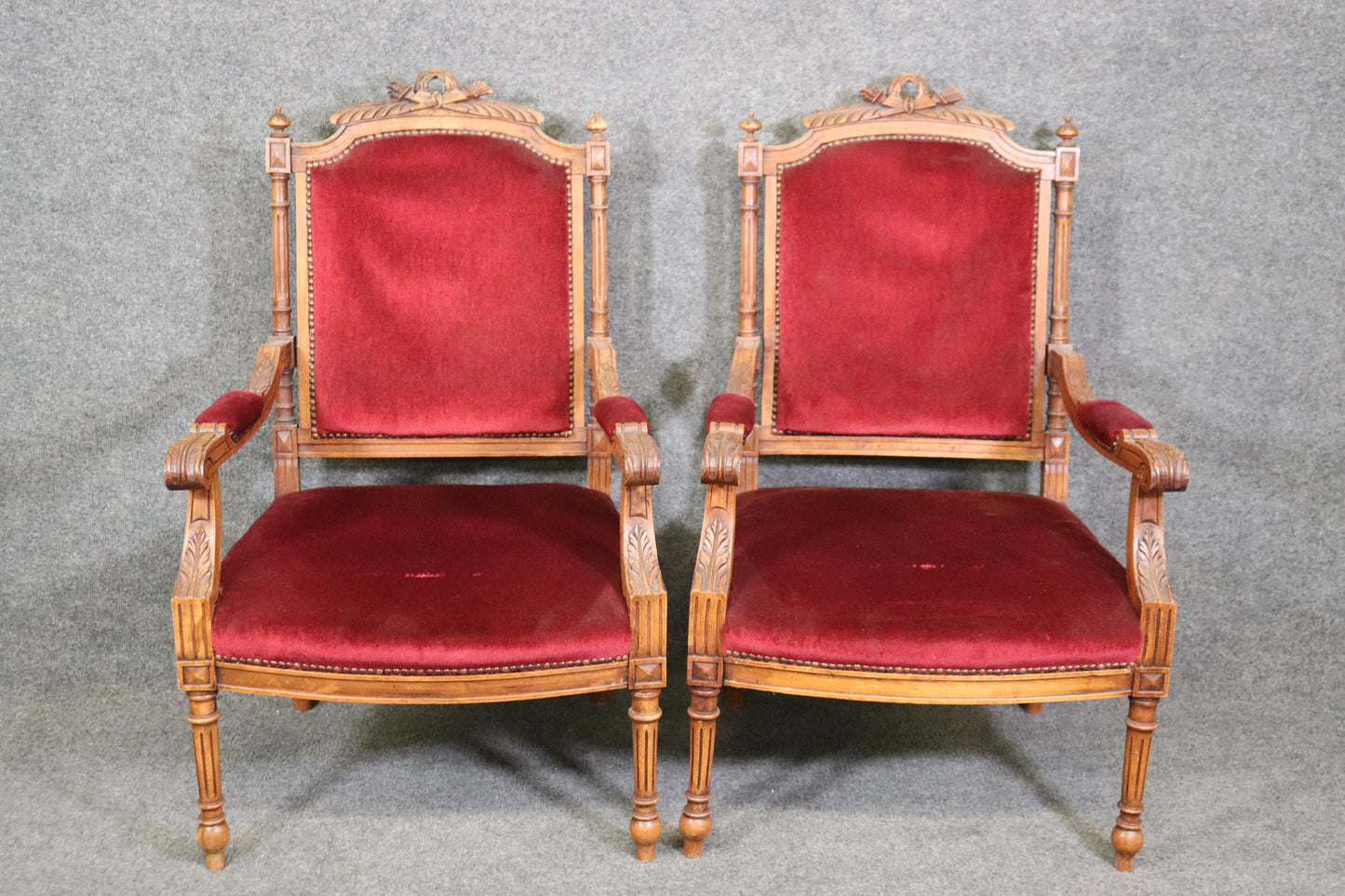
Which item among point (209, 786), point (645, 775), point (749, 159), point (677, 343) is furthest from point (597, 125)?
point (209, 786)

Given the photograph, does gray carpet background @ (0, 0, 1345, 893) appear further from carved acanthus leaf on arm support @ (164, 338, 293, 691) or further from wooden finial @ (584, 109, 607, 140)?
carved acanthus leaf on arm support @ (164, 338, 293, 691)

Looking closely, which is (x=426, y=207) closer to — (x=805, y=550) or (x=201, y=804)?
(x=805, y=550)

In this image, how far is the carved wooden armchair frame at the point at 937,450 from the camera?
6.40ft

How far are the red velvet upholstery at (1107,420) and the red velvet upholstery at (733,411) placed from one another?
1.81 ft

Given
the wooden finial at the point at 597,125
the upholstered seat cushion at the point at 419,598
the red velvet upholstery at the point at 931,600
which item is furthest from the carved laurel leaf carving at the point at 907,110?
the upholstered seat cushion at the point at 419,598

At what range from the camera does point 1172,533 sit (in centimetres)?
282

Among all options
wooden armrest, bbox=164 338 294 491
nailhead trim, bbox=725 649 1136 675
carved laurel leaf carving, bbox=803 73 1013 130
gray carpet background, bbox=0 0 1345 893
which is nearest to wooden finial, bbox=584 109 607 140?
gray carpet background, bbox=0 0 1345 893

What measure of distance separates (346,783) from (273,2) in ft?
4.93

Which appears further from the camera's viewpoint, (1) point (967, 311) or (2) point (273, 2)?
(2) point (273, 2)

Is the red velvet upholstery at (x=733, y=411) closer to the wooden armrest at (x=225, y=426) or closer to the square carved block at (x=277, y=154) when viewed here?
the wooden armrest at (x=225, y=426)

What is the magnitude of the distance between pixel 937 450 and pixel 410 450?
975 millimetres

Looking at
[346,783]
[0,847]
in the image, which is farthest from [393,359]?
[0,847]

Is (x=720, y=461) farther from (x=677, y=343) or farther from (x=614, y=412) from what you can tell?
(x=677, y=343)

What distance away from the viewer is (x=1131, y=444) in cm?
200
